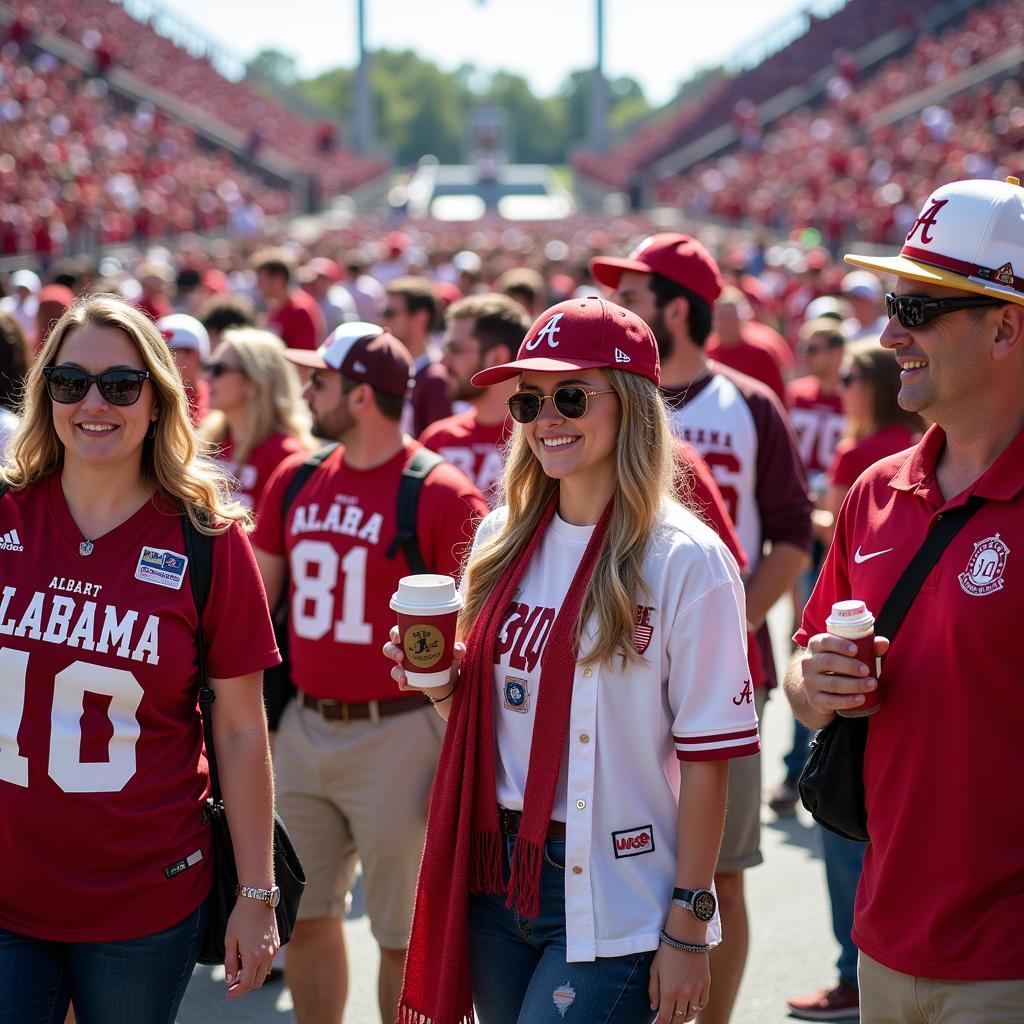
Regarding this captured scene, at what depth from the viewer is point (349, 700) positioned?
14.3 ft

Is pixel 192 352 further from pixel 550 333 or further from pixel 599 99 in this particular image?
pixel 599 99

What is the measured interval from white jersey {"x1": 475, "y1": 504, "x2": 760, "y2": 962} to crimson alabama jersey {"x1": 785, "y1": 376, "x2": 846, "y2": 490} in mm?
5499

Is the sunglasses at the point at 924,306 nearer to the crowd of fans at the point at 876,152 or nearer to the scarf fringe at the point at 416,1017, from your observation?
the scarf fringe at the point at 416,1017

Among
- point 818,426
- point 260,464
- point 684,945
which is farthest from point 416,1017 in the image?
point 818,426

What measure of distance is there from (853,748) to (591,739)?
51 centimetres

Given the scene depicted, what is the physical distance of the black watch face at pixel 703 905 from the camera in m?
2.84

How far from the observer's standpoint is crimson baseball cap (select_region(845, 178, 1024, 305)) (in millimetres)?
2674

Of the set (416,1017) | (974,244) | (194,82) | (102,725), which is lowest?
(416,1017)

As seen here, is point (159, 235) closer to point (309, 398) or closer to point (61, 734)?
point (309, 398)

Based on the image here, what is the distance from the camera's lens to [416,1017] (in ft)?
9.96

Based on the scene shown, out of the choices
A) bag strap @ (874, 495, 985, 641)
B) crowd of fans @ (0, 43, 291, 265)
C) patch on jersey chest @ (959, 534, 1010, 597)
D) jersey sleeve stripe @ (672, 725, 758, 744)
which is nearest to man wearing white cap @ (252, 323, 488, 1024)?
jersey sleeve stripe @ (672, 725, 758, 744)

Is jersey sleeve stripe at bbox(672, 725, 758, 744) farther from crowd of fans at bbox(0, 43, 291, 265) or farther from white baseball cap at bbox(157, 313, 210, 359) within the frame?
crowd of fans at bbox(0, 43, 291, 265)

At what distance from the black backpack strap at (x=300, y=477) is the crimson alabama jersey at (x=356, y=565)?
0.07 m

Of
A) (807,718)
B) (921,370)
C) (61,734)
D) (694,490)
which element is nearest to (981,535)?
(921,370)
